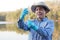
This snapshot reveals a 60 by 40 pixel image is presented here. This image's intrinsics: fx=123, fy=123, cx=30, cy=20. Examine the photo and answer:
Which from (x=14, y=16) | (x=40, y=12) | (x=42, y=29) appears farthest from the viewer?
(x=14, y=16)

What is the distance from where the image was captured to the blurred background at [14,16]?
3.76 feet

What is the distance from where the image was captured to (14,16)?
1.16 meters

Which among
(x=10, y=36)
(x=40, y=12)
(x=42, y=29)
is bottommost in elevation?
(x=10, y=36)

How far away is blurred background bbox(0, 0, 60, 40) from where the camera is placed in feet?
3.76

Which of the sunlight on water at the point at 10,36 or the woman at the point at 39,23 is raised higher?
the woman at the point at 39,23

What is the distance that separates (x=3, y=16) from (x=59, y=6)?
0.54m

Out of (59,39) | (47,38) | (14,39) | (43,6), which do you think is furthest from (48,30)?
Result: (14,39)

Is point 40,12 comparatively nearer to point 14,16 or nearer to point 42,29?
point 42,29

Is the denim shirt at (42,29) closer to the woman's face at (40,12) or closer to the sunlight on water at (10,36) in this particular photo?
the woman's face at (40,12)

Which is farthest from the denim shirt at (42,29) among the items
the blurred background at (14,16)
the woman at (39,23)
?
the blurred background at (14,16)

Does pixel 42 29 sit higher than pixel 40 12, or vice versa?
pixel 40 12

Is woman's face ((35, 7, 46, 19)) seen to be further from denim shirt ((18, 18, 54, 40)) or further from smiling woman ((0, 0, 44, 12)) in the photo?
smiling woman ((0, 0, 44, 12))

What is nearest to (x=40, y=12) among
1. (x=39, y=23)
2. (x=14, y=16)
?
(x=39, y=23)

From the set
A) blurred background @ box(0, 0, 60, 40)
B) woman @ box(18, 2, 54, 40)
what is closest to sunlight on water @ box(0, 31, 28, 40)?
blurred background @ box(0, 0, 60, 40)
